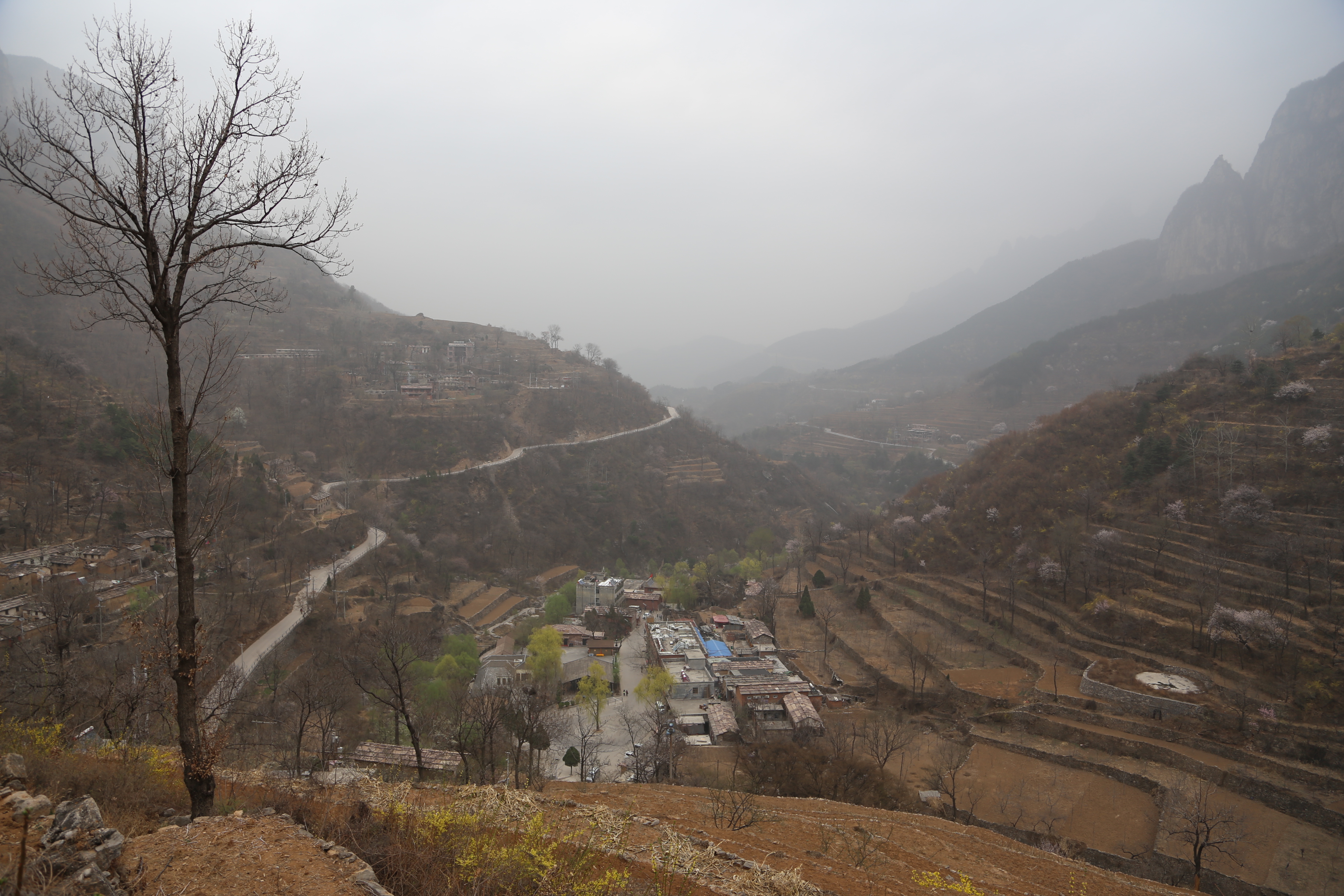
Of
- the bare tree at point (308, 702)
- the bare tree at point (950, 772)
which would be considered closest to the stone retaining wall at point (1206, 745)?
→ the bare tree at point (950, 772)

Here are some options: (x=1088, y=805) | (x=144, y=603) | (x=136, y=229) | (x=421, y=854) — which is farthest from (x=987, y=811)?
(x=144, y=603)

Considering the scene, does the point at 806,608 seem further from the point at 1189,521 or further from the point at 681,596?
the point at 1189,521

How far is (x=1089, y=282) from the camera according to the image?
5044 inches

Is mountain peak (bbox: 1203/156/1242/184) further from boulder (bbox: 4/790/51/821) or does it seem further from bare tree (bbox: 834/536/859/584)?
boulder (bbox: 4/790/51/821)

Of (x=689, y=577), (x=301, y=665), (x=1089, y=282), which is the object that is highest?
(x=1089, y=282)

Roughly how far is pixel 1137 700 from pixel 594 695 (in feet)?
56.5

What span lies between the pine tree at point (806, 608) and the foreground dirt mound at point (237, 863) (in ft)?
93.7

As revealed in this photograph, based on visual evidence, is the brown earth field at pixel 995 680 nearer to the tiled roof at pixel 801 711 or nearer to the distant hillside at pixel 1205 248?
the tiled roof at pixel 801 711

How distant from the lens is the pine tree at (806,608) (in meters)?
31.3

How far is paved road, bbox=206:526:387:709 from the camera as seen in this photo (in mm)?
16516

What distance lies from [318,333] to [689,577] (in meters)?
45.7

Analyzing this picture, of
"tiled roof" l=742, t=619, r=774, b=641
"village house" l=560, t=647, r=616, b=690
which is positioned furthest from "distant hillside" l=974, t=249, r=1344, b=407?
"village house" l=560, t=647, r=616, b=690

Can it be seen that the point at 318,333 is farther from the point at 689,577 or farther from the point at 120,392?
the point at 689,577

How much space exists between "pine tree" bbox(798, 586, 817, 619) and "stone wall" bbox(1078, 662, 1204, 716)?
42.8 feet
